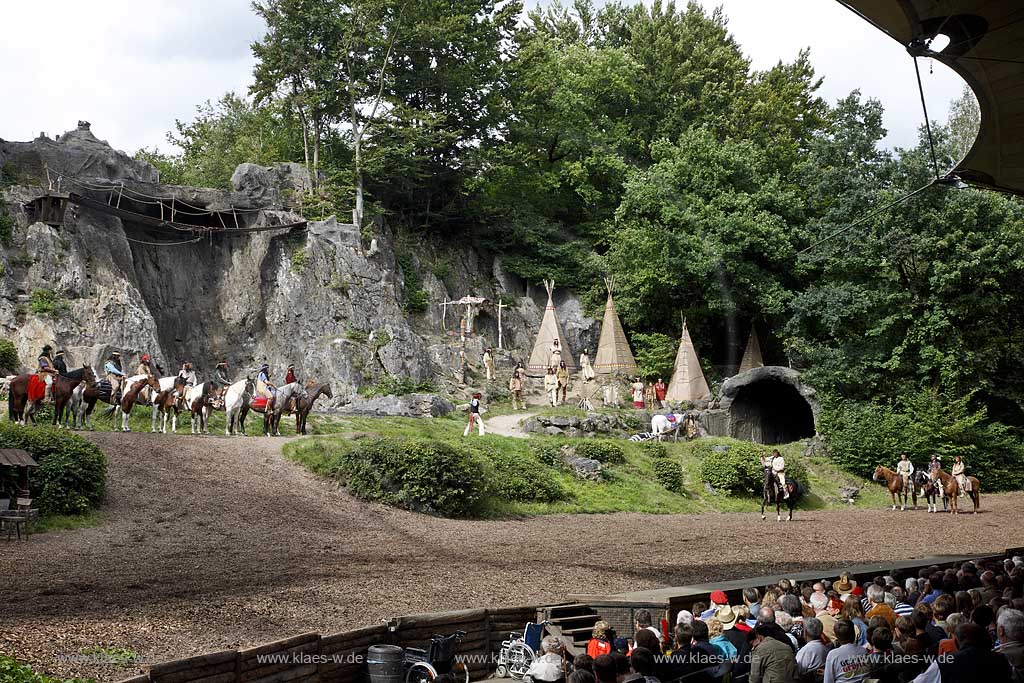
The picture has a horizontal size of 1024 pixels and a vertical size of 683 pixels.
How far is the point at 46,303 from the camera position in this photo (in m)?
30.4

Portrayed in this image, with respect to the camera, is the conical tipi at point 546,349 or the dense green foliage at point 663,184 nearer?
the dense green foliage at point 663,184

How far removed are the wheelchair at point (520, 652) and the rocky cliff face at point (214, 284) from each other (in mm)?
23463

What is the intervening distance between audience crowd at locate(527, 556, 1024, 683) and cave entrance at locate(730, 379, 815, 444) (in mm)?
27591

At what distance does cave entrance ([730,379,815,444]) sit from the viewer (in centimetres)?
3788

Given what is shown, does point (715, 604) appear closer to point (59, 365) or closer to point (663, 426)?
point (59, 365)

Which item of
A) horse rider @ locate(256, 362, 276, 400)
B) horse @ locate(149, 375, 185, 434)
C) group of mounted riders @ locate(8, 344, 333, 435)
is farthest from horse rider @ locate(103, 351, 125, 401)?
horse rider @ locate(256, 362, 276, 400)

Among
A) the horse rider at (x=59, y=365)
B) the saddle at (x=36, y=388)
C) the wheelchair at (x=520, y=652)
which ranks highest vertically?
the horse rider at (x=59, y=365)

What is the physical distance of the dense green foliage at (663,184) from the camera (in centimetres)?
3472

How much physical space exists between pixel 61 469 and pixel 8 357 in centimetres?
1196

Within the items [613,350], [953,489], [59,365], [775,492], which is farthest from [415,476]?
[613,350]

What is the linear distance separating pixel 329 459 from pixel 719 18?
43184 mm

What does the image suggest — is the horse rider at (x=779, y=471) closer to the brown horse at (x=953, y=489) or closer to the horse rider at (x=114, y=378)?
the brown horse at (x=953, y=489)

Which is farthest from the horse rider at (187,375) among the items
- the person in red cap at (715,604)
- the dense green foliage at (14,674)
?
the person in red cap at (715,604)

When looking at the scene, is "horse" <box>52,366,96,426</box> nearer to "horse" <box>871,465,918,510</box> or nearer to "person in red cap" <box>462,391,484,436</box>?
"person in red cap" <box>462,391,484,436</box>
